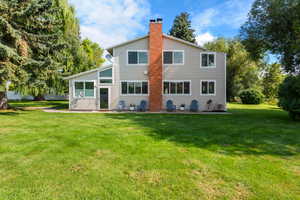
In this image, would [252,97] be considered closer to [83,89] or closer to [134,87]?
[134,87]

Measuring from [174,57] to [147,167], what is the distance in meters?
12.1

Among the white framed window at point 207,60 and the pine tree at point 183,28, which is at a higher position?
the pine tree at point 183,28

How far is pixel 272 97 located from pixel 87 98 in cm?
3248

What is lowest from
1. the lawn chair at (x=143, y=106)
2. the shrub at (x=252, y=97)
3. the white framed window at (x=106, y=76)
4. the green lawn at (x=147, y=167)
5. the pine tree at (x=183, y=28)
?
the green lawn at (x=147, y=167)

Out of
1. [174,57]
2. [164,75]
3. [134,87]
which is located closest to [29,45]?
[134,87]

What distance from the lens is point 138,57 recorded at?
14.3m

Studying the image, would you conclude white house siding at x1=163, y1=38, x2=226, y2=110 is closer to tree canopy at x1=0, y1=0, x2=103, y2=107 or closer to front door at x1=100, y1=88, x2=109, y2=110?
front door at x1=100, y1=88, x2=109, y2=110

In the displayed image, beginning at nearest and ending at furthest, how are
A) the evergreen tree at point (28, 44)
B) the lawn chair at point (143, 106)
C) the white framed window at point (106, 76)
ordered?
the evergreen tree at point (28, 44), the lawn chair at point (143, 106), the white framed window at point (106, 76)

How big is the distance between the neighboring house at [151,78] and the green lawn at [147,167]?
28.3 ft

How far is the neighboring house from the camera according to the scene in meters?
14.1

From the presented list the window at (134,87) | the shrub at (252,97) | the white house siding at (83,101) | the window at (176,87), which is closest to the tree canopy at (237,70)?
the shrub at (252,97)

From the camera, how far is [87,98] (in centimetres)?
1426

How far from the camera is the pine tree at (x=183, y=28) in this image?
28.4m

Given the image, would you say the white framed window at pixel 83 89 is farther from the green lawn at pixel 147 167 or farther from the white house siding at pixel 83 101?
the green lawn at pixel 147 167
